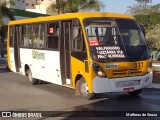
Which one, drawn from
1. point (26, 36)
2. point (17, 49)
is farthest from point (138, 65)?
point (17, 49)

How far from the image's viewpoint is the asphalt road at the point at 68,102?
32.3ft

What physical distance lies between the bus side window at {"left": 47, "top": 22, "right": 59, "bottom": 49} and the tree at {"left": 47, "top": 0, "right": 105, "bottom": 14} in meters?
14.7

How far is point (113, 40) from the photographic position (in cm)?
1127

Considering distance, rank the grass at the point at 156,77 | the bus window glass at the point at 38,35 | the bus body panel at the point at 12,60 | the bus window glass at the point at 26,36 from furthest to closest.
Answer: the bus body panel at the point at 12,60
the grass at the point at 156,77
the bus window glass at the point at 26,36
the bus window glass at the point at 38,35

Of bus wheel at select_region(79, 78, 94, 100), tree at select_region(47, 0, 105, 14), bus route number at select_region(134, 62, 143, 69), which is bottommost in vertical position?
bus wheel at select_region(79, 78, 94, 100)

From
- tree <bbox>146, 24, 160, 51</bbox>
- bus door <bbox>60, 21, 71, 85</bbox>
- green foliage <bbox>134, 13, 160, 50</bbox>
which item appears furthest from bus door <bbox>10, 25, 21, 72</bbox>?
green foliage <bbox>134, 13, 160, 50</bbox>

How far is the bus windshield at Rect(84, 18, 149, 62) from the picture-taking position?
35.8 ft

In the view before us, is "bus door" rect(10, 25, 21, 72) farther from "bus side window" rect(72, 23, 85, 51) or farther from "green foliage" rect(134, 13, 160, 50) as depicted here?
"green foliage" rect(134, 13, 160, 50)

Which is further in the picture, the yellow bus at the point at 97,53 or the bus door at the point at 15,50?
the bus door at the point at 15,50

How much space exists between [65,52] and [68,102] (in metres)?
2.08

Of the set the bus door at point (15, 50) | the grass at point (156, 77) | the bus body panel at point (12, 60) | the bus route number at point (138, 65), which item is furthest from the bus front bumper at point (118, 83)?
the bus body panel at point (12, 60)

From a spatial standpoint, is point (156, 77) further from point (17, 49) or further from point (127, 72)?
point (127, 72)

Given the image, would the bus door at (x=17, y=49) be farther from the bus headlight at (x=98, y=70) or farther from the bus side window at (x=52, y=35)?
the bus headlight at (x=98, y=70)

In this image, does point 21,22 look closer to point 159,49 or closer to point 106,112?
point 106,112
